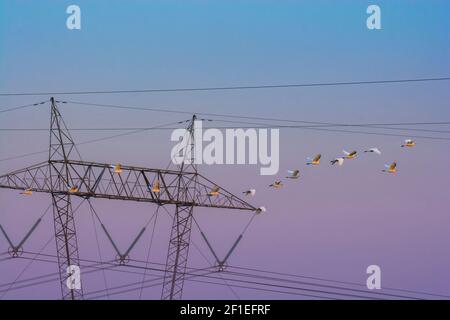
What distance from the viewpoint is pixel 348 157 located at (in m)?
71.1
